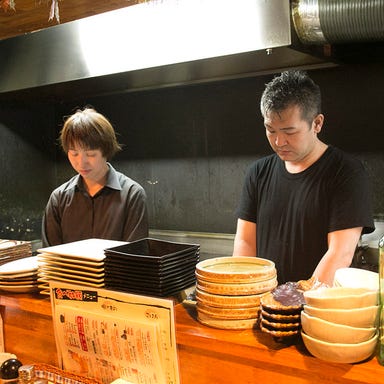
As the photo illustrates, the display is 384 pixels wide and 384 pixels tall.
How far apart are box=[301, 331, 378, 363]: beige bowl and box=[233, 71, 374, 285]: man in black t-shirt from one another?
2.76 ft

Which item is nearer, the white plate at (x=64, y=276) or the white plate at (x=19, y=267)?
the white plate at (x=64, y=276)

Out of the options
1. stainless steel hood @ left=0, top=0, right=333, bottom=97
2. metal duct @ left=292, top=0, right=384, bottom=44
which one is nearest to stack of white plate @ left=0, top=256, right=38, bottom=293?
stainless steel hood @ left=0, top=0, right=333, bottom=97

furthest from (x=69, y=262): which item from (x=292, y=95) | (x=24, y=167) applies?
(x=24, y=167)

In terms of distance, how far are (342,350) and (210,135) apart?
2.80 meters

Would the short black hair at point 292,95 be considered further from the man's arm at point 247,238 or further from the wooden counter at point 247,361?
the wooden counter at point 247,361

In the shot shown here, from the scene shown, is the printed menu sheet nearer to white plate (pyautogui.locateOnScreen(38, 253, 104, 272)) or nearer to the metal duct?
white plate (pyautogui.locateOnScreen(38, 253, 104, 272))

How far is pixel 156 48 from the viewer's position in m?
2.85

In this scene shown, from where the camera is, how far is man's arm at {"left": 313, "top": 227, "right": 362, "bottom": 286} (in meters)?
1.84

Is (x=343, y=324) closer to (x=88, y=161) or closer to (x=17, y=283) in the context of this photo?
(x=17, y=283)

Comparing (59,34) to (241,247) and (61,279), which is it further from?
(61,279)

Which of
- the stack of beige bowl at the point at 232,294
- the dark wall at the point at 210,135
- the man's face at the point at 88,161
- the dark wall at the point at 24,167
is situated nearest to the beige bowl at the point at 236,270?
the stack of beige bowl at the point at 232,294

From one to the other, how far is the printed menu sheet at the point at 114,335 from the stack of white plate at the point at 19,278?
256 mm

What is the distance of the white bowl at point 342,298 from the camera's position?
0.99 meters

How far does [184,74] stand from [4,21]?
53.0 inches
